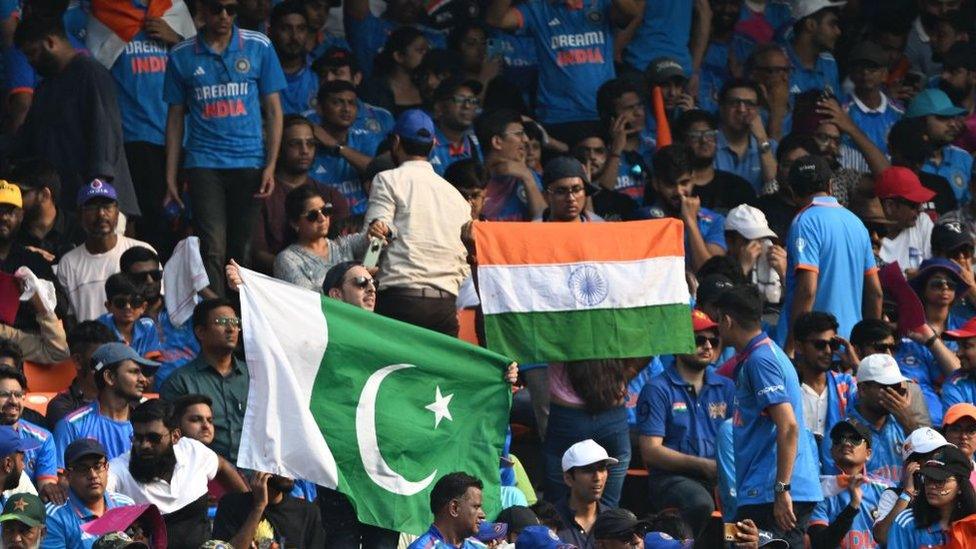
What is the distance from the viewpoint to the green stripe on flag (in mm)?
13273

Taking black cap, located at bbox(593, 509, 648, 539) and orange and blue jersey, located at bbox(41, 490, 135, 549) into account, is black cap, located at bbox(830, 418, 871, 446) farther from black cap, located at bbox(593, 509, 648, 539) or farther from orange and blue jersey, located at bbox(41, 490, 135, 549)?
orange and blue jersey, located at bbox(41, 490, 135, 549)

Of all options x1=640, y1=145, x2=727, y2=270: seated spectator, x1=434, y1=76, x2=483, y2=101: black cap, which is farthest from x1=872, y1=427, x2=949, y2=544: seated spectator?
x1=434, y1=76, x2=483, y2=101: black cap

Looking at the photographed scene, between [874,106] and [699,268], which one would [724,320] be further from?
[874,106]

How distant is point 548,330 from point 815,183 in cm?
213

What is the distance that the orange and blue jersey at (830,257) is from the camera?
14.2 meters

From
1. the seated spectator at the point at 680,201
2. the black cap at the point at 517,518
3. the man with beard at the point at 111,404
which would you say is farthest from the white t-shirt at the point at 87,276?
the seated spectator at the point at 680,201

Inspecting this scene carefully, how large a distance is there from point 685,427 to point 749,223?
2.21m

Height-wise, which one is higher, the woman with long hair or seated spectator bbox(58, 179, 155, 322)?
seated spectator bbox(58, 179, 155, 322)

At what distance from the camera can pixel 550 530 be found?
11914mm

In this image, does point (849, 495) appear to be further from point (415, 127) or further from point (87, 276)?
point (87, 276)

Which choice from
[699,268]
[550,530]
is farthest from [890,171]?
[550,530]

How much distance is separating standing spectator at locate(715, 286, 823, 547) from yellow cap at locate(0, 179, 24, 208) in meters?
4.59

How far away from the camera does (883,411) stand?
44.0 ft

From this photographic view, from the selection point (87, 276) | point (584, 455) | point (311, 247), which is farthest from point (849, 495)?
point (87, 276)
